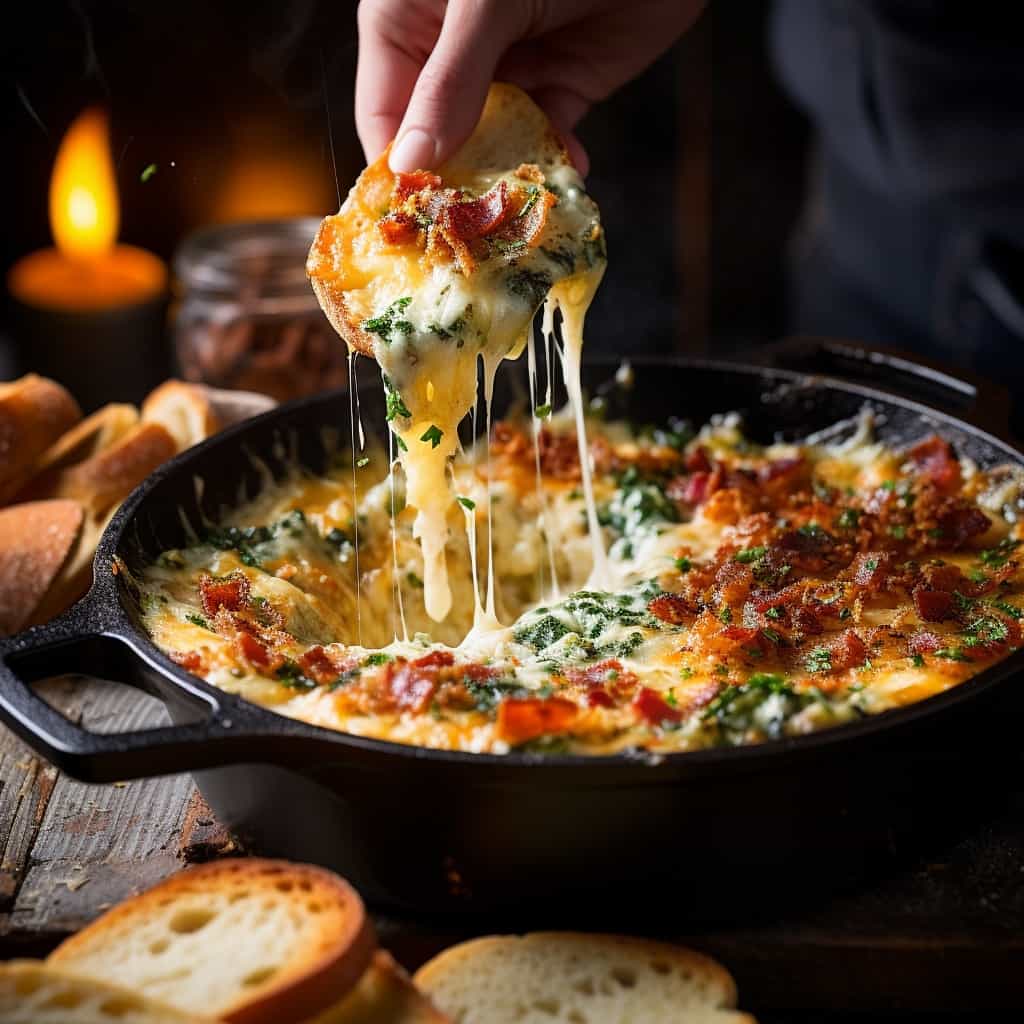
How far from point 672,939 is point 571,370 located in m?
1.46

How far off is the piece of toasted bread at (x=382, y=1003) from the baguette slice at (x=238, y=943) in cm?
7

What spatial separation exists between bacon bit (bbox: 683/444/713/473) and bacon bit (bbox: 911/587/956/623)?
1025 mm

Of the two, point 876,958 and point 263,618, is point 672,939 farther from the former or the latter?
point 263,618

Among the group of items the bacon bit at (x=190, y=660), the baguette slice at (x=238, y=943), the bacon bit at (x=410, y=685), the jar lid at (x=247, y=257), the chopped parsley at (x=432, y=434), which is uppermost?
the jar lid at (x=247, y=257)

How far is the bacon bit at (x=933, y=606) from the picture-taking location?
3.01 m

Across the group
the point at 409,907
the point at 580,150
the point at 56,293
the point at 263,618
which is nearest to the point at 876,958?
the point at 409,907

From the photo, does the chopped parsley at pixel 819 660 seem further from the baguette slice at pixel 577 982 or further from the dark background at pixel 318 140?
the dark background at pixel 318 140

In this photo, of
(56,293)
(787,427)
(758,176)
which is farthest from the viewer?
(758,176)

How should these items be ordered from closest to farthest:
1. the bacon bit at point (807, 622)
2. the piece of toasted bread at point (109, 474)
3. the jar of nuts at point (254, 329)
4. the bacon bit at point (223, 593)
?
the bacon bit at point (807, 622), the bacon bit at point (223, 593), the piece of toasted bread at point (109, 474), the jar of nuts at point (254, 329)

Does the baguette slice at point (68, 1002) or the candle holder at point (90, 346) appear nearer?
the baguette slice at point (68, 1002)

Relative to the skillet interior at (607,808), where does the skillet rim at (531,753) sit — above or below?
above

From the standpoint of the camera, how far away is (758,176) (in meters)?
8.16

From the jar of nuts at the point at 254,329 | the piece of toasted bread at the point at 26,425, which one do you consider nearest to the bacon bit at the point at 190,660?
the piece of toasted bread at the point at 26,425

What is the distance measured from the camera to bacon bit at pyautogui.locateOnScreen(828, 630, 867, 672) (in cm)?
279
